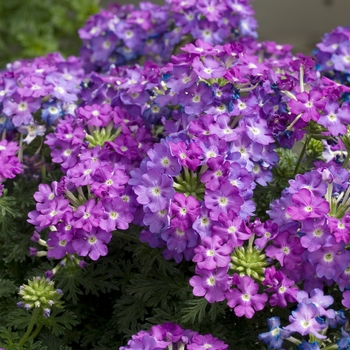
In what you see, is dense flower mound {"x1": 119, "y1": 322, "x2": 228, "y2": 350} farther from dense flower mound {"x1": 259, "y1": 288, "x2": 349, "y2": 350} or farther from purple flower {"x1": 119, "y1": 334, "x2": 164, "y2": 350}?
dense flower mound {"x1": 259, "y1": 288, "x2": 349, "y2": 350}

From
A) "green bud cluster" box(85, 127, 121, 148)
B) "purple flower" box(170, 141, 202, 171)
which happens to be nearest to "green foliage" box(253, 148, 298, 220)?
"purple flower" box(170, 141, 202, 171)

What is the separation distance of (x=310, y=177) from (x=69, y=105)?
928 mm

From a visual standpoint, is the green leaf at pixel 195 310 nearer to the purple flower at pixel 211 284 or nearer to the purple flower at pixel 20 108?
the purple flower at pixel 211 284

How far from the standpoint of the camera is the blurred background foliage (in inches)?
168

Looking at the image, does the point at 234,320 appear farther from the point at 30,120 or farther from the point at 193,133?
the point at 30,120

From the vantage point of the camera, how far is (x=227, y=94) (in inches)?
70.2

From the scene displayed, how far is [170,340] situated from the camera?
4.72ft

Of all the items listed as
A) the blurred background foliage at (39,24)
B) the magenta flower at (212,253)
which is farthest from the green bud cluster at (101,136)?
the blurred background foliage at (39,24)

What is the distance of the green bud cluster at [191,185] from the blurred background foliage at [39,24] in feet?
9.47

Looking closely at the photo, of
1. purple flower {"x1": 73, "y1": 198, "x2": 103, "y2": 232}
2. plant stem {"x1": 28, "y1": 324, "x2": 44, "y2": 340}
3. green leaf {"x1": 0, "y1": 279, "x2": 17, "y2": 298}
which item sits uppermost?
purple flower {"x1": 73, "y1": 198, "x2": 103, "y2": 232}

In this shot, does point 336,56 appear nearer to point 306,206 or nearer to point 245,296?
point 306,206

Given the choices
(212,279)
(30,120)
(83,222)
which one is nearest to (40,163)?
(30,120)

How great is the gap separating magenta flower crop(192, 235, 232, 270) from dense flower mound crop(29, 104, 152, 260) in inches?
9.1

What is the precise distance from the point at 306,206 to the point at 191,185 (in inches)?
12.0
